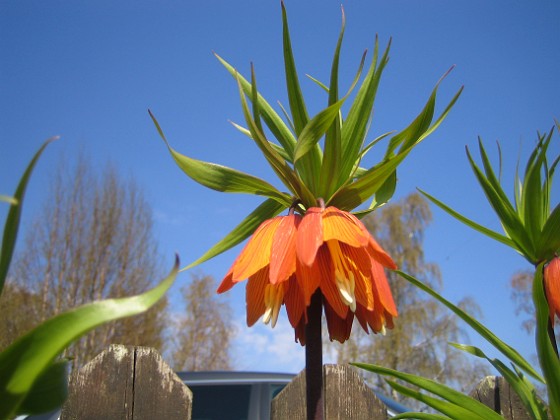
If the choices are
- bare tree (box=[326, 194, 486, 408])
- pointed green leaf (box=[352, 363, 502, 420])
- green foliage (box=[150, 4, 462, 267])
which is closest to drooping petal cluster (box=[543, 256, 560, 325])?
pointed green leaf (box=[352, 363, 502, 420])

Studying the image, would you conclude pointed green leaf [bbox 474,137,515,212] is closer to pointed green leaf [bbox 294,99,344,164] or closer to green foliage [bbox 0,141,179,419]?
pointed green leaf [bbox 294,99,344,164]

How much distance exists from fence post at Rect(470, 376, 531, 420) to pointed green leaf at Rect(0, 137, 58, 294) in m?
1.85

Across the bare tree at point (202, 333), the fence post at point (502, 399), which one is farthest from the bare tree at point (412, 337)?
A: the fence post at point (502, 399)

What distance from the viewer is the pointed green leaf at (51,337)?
52 cm

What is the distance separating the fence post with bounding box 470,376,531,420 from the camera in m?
2.02

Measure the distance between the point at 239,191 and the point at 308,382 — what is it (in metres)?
0.36

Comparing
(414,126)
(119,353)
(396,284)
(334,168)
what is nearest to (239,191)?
(334,168)

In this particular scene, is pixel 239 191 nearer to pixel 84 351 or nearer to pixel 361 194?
pixel 361 194

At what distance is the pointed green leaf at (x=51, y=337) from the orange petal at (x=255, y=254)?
1.38 ft

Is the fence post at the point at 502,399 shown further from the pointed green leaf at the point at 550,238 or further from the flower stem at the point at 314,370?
the flower stem at the point at 314,370

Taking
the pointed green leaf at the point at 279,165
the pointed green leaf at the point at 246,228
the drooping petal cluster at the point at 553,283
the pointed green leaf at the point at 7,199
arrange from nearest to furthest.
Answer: the pointed green leaf at the point at 7,199, the pointed green leaf at the point at 279,165, the pointed green leaf at the point at 246,228, the drooping petal cluster at the point at 553,283

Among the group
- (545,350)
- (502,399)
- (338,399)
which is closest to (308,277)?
(545,350)

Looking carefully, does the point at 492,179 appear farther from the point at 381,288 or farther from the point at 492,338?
the point at 381,288

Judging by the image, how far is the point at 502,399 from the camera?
6.63 feet
